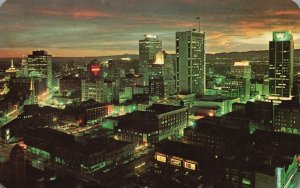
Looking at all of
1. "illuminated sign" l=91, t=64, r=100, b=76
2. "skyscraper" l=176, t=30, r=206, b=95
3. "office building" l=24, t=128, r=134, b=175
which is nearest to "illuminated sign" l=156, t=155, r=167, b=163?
"office building" l=24, t=128, r=134, b=175

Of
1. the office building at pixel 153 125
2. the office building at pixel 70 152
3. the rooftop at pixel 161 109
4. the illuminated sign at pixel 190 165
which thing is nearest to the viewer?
the illuminated sign at pixel 190 165

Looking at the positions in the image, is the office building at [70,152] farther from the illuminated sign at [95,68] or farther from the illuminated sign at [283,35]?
the illuminated sign at [95,68]

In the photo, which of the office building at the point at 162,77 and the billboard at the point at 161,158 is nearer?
the billboard at the point at 161,158

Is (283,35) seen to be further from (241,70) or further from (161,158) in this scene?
(241,70)

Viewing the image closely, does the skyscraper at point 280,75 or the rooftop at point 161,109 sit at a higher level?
the skyscraper at point 280,75

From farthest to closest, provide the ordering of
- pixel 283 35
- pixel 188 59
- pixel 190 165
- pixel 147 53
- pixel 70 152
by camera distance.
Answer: pixel 188 59 → pixel 147 53 → pixel 70 152 → pixel 190 165 → pixel 283 35

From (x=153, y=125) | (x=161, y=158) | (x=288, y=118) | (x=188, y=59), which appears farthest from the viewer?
→ (x=188, y=59)

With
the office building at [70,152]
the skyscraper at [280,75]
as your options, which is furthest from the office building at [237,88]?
the office building at [70,152]

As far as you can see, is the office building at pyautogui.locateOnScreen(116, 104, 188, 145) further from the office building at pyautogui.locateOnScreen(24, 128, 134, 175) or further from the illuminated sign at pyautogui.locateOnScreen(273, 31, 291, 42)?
the illuminated sign at pyautogui.locateOnScreen(273, 31, 291, 42)

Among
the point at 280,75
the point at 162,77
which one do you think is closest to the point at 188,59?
the point at 162,77
